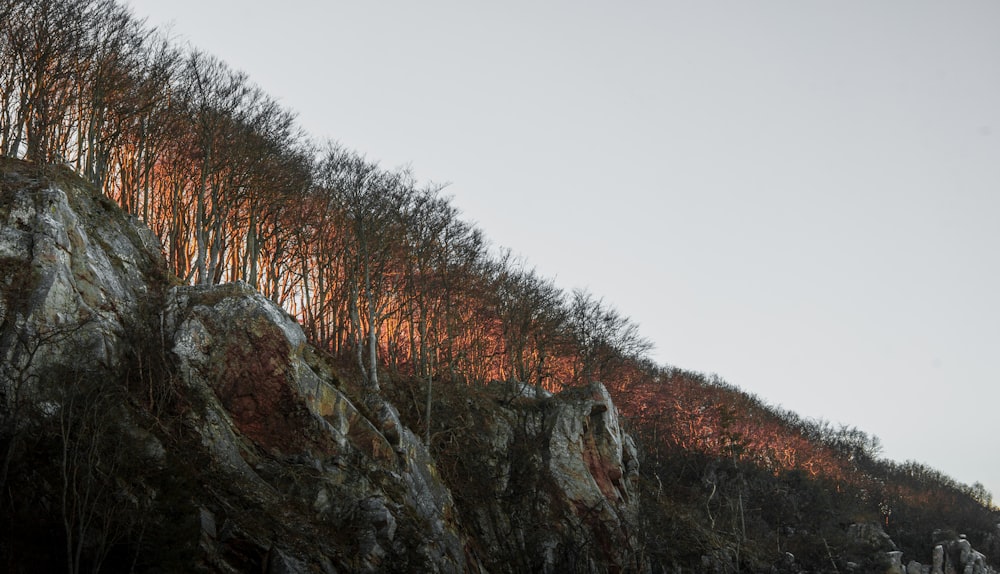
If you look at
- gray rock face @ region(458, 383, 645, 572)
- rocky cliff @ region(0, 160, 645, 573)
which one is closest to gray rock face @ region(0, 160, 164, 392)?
rocky cliff @ region(0, 160, 645, 573)

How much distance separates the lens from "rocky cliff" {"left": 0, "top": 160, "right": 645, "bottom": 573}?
16.6m

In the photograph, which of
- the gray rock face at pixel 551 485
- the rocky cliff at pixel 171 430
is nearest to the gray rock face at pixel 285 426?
the rocky cliff at pixel 171 430

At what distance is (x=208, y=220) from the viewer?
31438mm

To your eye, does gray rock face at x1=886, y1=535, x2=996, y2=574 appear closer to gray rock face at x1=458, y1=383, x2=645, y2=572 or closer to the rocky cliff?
gray rock face at x1=458, y1=383, x2=645, y2=572

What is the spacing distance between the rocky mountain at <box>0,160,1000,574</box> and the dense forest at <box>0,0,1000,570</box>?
4.31 metres

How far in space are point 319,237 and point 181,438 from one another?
1964 centimetres

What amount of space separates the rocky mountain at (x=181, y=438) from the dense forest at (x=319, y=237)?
4315 millimetres

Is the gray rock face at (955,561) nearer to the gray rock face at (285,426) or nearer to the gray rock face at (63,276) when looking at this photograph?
the gray rock face at (285,426)

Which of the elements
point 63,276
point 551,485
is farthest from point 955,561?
point 63,276

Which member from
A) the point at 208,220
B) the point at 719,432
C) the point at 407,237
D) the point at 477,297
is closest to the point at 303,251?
the point at 407,237

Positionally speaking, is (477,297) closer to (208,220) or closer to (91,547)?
(208,220)

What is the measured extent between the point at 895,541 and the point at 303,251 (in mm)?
67520

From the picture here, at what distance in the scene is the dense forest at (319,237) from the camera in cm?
2959

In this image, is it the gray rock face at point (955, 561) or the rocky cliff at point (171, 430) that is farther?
the gray rock face at point (955, 561)
